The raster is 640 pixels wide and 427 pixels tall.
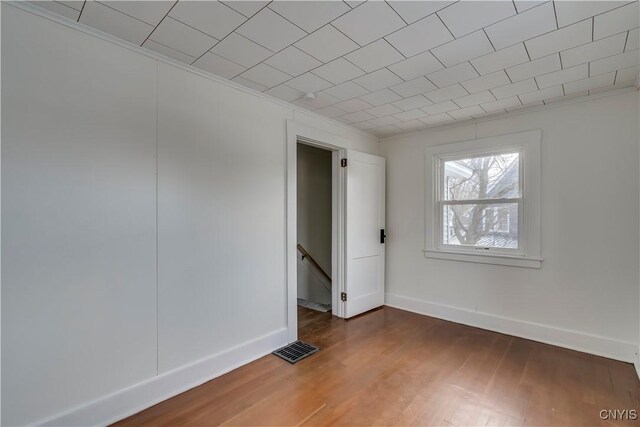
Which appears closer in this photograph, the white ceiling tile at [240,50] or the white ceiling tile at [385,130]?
the white ceiling tile at [240,50]

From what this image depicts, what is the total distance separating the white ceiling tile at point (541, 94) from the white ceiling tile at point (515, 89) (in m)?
0.11

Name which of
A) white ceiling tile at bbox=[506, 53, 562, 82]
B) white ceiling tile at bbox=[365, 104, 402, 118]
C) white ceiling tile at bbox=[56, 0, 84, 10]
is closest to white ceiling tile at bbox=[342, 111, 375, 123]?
white ceiling tile at bbox=[365, 104, 402, 118]

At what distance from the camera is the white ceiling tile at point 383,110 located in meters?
3.08

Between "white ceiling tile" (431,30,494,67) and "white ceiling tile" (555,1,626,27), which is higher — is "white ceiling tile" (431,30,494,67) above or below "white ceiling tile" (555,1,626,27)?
below

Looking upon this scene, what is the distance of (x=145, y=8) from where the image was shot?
161 cm

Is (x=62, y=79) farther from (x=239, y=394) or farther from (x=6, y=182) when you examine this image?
(x=239, y=394)

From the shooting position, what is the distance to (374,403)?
2.04m

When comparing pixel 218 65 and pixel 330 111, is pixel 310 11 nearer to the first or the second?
pixel 218 65

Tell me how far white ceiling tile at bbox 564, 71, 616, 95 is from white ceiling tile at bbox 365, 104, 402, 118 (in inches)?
56.4

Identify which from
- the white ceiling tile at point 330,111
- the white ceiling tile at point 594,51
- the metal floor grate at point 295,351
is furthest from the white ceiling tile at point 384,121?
the metal floor grate at point 295,351

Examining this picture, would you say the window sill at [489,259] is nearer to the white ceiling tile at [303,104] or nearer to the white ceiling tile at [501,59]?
the white ceiling tile at [501,59]

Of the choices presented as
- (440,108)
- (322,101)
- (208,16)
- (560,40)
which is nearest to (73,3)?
(208,16)

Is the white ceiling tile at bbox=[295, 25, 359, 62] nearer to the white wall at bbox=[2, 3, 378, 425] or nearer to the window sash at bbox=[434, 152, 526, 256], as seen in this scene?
the white wall at bbox=[2, 3, 378, 425]

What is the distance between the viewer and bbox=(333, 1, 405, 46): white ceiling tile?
1.61 m
